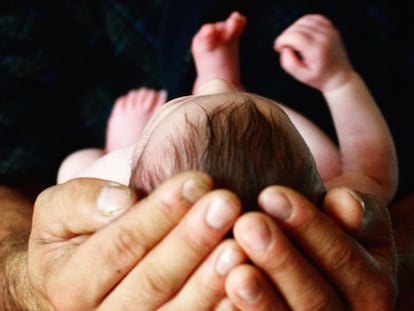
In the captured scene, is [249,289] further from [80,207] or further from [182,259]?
[80,207]

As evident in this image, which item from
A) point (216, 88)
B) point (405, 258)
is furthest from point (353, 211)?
point (405, 258)

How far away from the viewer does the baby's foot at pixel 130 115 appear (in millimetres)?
1225

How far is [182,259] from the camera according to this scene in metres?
0.51

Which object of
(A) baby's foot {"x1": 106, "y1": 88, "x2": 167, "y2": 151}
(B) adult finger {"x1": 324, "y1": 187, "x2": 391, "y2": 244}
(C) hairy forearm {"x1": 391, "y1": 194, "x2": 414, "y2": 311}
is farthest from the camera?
(A) baby's foot {"x1": 106, "y1": 88, "x2": 167, "y2": 151}

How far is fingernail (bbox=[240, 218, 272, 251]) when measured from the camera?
472 mm

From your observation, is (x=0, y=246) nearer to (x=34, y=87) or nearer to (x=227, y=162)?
(x=34, y=87)

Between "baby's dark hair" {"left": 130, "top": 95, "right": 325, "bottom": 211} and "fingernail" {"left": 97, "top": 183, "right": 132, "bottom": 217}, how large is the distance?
0.13 ft

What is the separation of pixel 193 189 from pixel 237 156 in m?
0.10

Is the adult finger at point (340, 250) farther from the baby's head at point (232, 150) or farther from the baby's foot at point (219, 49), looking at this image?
the baby's foot at point (219, 49)

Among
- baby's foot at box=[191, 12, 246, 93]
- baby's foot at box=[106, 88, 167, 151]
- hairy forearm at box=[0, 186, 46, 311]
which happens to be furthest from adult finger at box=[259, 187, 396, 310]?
baby's foot at box=[106, 88, 167, 151]

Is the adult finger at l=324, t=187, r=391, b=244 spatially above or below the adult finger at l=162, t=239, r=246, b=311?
below

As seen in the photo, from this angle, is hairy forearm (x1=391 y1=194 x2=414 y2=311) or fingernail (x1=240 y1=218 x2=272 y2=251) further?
hairy forearm (x1=391 y1=194 x2=414 y2=311)

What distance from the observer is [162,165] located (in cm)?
58

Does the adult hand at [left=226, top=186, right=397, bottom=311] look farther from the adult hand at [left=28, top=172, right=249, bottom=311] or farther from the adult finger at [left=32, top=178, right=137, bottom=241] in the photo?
the adult finger at [left=32, top=178, right=137, bottom=241]
